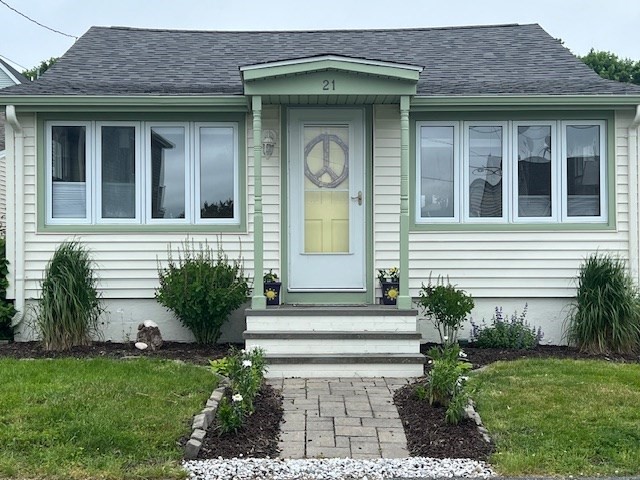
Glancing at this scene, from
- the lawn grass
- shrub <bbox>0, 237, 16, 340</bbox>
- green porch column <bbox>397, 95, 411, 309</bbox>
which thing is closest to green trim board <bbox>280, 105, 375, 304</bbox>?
green porch column <bbox>397, 95, 411, 309</bbox>

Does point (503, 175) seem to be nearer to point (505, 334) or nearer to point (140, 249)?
point (505, 334)

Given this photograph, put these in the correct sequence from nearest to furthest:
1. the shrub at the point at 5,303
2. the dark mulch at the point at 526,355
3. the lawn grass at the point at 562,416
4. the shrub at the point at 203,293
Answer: the lawn grass at the point at 562,416 → the dark mulch at the point at 526,355 → the shrub at the point at 203,293 → the shrub at the point at 5,303

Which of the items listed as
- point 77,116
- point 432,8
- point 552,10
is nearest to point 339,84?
point 77,116

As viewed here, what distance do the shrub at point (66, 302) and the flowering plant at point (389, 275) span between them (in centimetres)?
353

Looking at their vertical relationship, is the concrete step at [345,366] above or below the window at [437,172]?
below

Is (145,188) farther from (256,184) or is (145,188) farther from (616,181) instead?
(616,181)

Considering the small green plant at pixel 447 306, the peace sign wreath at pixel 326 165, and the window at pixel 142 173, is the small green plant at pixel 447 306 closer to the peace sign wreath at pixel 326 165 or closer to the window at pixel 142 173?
the peace sign wreath at pixel 326 165

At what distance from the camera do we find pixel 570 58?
30.2ft

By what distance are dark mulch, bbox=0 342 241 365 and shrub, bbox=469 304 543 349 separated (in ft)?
10.2

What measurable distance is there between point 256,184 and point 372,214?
5.56 ft

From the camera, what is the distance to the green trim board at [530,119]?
26.9 ft

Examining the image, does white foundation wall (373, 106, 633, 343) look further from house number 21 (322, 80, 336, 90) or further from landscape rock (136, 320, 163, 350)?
landscape rock (136, 320, 163, 350)

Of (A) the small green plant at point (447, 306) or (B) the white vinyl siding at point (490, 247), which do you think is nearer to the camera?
(A) the small green plant at point (447, 306)

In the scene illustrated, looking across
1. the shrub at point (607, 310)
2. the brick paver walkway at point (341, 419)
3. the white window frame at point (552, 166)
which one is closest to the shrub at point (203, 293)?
the brick paver walkway at point (341, 419)
